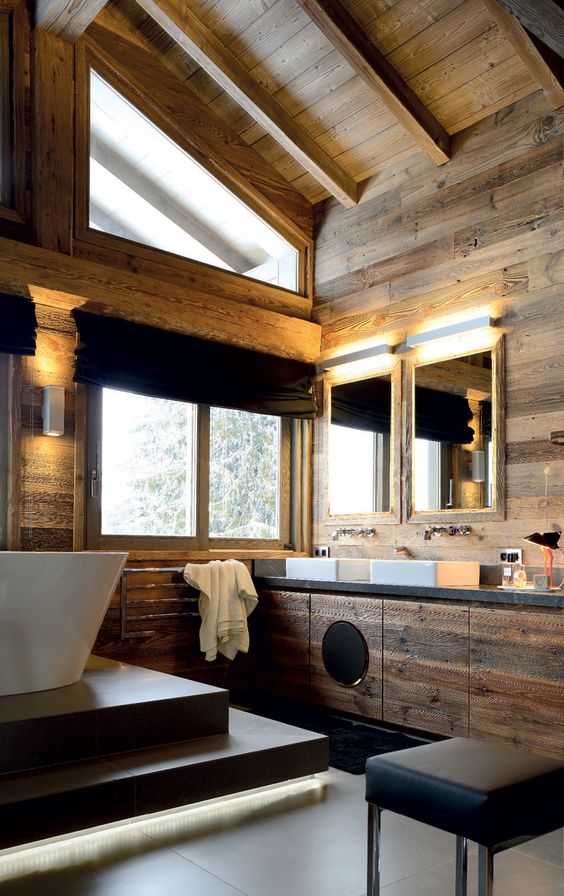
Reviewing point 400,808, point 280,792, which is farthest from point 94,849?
point 400,808

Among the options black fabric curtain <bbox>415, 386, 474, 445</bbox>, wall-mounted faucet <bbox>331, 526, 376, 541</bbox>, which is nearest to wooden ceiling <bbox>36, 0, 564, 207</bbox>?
black fabric curtain <bbox>415, 386, 474, 445</bbox>

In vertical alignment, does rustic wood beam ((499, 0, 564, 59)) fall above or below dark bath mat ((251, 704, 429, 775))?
above

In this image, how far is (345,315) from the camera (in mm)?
5133

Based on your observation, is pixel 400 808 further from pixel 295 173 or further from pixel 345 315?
pixel 295 173

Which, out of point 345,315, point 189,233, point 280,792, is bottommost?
point 280,792

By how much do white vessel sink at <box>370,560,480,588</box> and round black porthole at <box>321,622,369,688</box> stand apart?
0.30 metres

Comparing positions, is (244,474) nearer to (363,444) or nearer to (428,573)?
(363,444)

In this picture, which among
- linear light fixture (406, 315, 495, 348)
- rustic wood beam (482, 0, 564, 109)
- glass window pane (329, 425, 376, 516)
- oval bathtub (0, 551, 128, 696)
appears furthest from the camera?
glass window pane (329, 425, 376, 516)

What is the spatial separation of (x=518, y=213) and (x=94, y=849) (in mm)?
3460

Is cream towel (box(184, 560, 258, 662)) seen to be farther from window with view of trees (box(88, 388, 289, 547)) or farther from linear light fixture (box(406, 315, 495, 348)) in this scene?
linear light fixture (box(406, 315, 495, 348))

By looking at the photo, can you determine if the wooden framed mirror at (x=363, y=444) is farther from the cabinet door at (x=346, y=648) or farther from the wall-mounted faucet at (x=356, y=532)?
the cabinet door at (x=346, y=648)

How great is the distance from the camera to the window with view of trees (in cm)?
437

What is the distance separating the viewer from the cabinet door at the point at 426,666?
3.56 meters

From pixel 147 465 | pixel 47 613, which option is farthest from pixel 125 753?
pixel 147 465
